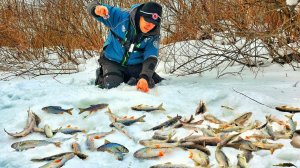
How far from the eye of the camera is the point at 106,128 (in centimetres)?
312

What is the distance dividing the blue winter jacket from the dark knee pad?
0.19 metres

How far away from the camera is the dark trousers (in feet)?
14.6

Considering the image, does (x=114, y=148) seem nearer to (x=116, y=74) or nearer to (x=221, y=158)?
(x=221, y=158)

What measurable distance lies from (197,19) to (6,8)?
394cm

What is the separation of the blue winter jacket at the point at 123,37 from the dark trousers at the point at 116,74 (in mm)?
60

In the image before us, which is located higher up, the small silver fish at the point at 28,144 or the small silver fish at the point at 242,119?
the small silver fish at the point at 242,119

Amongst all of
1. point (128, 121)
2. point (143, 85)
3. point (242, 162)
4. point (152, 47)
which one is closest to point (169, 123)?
point (128, 121)

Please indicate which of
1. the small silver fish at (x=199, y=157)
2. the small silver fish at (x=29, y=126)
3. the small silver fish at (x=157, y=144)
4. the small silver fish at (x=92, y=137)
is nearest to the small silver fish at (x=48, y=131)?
the small silver fish at (x=29, y=126)

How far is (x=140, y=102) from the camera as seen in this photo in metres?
3.65

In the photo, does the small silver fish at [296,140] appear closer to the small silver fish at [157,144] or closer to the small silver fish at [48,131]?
the small silver fish at [157,144]

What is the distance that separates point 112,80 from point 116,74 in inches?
4.5

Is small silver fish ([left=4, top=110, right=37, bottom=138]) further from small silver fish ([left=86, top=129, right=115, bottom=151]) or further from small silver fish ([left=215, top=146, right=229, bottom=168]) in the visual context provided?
small silver fish ([left=215, top=146, right=229, bottom=168])

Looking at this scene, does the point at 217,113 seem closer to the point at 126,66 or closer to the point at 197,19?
the point at 126,66

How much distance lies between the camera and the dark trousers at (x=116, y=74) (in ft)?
14.6
